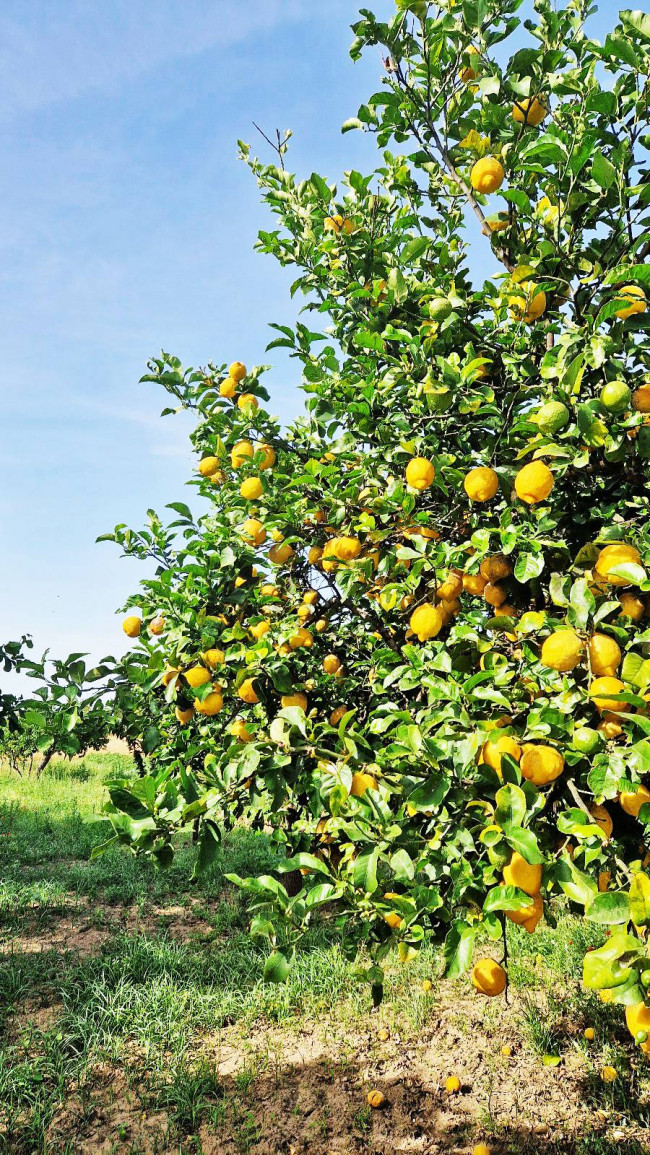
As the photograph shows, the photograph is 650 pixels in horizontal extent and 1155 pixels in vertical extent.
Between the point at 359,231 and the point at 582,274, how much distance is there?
2.54 ft

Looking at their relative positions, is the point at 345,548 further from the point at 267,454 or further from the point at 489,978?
the point at 489,978

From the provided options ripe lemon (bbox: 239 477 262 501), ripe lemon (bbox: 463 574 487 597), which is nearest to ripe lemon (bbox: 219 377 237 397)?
ripe lemon (bbox: 239 477 262 501)

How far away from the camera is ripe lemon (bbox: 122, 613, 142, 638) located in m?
2.78

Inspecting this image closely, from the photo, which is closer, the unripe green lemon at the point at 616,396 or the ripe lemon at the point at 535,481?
the unripe green lemon at the point at 616,396

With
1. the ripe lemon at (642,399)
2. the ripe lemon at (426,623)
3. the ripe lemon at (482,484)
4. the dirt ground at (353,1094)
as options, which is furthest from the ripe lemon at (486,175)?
the dirt ground at (353,1094)

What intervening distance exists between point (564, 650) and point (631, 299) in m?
0.84

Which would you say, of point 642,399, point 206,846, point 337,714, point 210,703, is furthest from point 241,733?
point 642,399

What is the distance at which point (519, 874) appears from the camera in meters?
1.37

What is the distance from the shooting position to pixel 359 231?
2.37 m

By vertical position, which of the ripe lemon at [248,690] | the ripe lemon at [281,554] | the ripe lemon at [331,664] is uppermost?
the ripe lemon at [281,554]

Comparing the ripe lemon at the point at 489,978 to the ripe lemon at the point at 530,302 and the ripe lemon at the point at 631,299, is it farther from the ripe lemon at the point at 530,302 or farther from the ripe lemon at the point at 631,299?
the ripe lemon at the point at 530,302

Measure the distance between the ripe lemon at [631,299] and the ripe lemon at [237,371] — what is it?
1.33 metres

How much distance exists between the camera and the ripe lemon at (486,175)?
2.01 meters

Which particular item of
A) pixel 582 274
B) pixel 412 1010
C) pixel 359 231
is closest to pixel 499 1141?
pixel 412 1010
